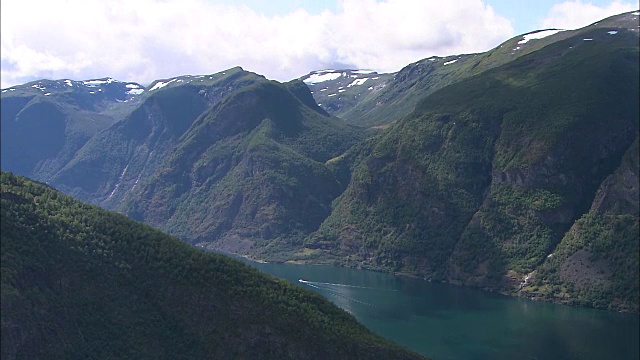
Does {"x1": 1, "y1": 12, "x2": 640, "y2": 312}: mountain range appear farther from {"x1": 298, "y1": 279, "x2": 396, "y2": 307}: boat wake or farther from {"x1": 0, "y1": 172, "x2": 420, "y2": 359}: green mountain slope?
{"x1": 0, "y1": 172, "x2": 420, "y2": 359}: green mountain slope

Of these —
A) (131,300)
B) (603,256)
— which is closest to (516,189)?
(603,256)

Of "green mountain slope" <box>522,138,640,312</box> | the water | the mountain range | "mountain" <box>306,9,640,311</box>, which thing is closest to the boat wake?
the water

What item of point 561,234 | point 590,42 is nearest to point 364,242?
point 561,234

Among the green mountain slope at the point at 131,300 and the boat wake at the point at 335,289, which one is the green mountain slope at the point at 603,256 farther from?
the green mountain slope at the point at 131,300

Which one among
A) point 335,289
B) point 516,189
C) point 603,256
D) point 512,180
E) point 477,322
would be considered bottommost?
point 477,322

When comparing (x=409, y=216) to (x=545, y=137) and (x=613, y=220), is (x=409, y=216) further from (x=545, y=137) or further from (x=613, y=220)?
(x=613, y=220)

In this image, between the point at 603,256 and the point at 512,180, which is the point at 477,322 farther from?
the point at 512,180
